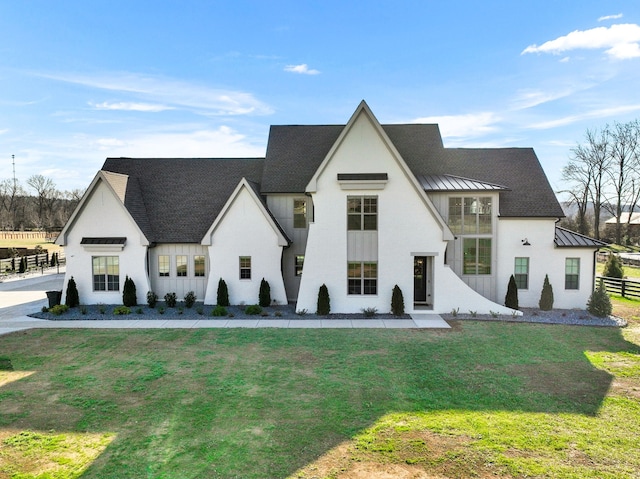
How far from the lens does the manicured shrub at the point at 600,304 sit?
62.3 feet

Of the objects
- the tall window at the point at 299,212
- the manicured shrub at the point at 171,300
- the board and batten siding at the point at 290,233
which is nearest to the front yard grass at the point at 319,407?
the manicured shrub at the point at 171,300

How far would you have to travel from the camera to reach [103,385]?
10.9 meters

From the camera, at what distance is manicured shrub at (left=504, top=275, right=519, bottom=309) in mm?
19906

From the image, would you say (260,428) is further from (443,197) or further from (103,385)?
(443,197)

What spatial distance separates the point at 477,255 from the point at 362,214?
6586 mm

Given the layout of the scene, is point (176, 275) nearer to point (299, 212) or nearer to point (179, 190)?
point (179, 190)

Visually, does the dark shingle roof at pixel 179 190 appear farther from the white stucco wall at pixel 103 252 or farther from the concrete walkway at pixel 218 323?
the concrete walkway at pixel 218 323

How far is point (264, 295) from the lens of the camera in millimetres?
20594

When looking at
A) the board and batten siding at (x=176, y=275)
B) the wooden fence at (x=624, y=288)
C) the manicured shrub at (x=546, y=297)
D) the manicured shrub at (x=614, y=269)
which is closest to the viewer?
the manicured shrub at (x=546, y=297)

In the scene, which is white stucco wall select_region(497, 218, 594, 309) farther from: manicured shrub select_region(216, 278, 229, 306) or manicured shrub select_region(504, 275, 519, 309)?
manicured shrub select_region(216, 278, 229, 306)

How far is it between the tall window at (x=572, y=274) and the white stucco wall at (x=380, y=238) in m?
4.51

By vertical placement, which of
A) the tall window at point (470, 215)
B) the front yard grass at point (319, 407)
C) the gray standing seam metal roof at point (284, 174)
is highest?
the gray standing seam metal roof at point (284, 174)

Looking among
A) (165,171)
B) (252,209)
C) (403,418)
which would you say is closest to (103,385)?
(403,418)

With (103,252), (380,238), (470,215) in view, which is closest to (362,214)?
(380,238)
